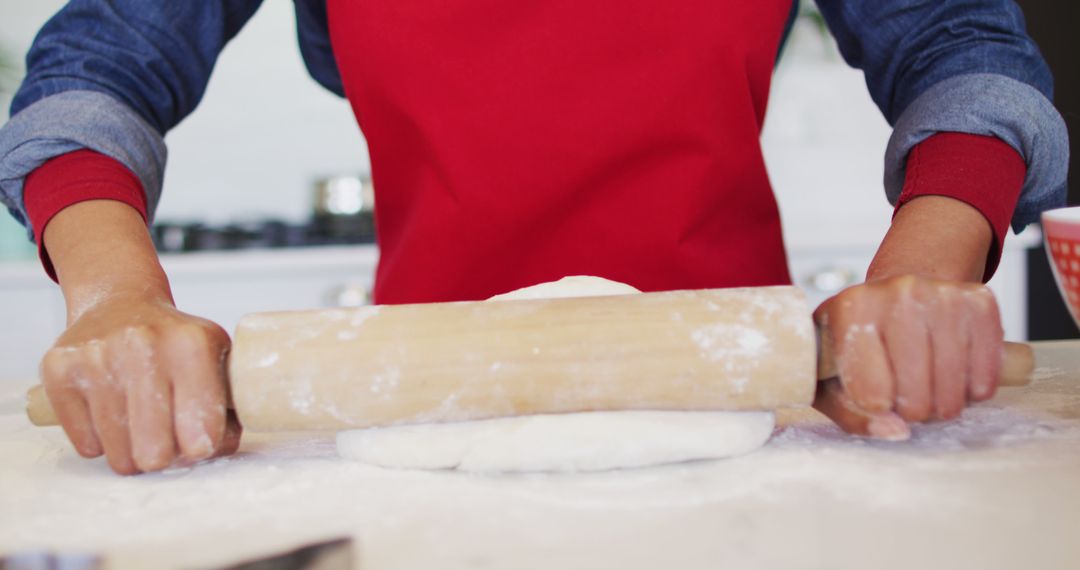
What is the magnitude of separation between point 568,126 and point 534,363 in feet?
1.29

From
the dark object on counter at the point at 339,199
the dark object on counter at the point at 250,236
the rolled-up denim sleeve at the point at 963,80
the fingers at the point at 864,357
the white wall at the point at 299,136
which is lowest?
the dark object on counter at the point at 250,236

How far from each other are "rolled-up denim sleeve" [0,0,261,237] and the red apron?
168 millimetres

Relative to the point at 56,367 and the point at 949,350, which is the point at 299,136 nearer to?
the point at 56,367

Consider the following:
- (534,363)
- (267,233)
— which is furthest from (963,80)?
(267,233)

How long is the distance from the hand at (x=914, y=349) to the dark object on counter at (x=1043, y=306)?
1.65 m

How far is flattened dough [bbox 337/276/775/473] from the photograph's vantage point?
1.93 ft

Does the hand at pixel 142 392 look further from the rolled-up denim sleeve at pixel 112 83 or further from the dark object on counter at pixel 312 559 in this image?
the rolled-up denim sleeve at pixel 112 83

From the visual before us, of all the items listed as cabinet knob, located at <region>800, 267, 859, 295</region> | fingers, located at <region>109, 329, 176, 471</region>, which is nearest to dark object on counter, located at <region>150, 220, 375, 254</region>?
cabinet knob, located at <region>800, 267, 859, 295</region>

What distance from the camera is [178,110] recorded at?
988 millimetres

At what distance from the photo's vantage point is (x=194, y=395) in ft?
1.98

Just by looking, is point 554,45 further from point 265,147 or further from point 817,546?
point 265,147

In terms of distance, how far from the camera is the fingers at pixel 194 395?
1.97ft

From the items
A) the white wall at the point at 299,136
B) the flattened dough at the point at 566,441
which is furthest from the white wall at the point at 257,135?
the flattened dough at the point at 566,441

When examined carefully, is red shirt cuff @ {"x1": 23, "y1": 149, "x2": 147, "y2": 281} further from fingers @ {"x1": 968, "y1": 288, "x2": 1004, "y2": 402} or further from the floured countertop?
fingers @ {"x1": 968, "y1": 288, "x2": 1004, "y2": 402}
